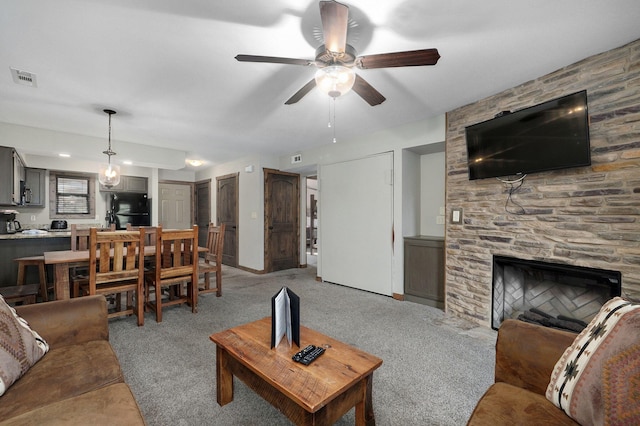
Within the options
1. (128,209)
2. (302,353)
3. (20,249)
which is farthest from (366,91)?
(128,209)

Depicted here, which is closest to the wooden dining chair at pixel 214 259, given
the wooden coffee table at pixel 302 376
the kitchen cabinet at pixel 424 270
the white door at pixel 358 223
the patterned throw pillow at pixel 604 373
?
the white door at pixel 358 223

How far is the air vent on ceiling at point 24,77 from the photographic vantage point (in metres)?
2.42

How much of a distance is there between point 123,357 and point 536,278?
3.75m

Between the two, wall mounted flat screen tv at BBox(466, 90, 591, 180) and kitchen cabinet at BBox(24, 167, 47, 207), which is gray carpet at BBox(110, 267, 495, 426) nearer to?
wall mounted flat screen tv at BBox(466, 90, 591, 180)

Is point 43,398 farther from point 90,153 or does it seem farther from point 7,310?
point 90,153

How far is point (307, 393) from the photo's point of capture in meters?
1.17

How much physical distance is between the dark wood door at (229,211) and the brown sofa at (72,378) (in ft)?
14.6

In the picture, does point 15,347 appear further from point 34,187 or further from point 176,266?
point 34,187

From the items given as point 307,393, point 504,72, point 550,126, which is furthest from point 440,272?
point 307,393

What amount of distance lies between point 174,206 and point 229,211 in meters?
1.99

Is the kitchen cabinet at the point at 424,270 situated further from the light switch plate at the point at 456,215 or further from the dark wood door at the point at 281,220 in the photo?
the dark wood door at the point at 281,220

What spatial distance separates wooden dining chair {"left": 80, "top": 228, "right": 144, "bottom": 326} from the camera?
265cm

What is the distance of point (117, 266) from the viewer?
9.18 feet

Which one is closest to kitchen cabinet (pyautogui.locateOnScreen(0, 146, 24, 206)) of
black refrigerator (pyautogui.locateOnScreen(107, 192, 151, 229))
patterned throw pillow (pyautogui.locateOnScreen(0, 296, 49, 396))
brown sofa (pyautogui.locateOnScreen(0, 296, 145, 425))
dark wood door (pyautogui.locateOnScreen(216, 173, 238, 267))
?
black refrigerator (pyautogui.locateOnScreen(107, 192, 151, 229))
